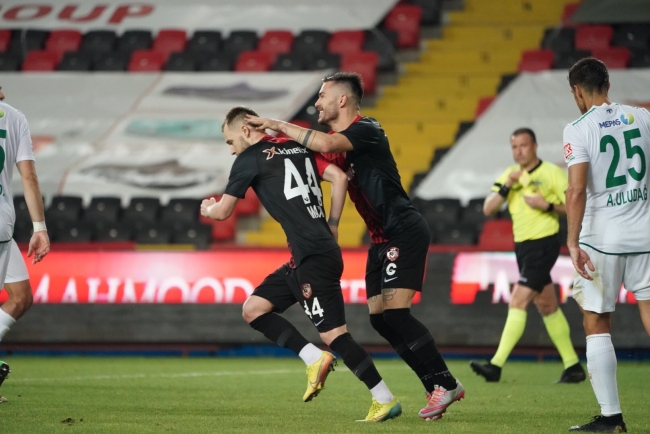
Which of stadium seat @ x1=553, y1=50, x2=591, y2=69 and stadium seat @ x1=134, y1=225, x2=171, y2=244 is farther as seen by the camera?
stadium seat @ x1=553, y1=50, x2=591, y2=69

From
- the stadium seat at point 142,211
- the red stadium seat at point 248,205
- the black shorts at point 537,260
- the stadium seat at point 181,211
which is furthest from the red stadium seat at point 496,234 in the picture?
the stadium seat at point 142,211

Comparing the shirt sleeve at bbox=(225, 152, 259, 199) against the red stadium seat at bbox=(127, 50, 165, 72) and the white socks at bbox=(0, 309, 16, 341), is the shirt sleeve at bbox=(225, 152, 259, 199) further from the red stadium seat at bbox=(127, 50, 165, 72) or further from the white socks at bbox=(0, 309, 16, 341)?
the red stadium seat at bbox=(127, 50, 165, 72)

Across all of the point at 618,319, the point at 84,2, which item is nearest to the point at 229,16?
the point at 84,2

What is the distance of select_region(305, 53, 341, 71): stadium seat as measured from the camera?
58.7ft

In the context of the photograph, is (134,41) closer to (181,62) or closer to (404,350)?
(181,62)

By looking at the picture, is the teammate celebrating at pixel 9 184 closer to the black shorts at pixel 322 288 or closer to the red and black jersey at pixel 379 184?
the black shorts at pixel 322 288

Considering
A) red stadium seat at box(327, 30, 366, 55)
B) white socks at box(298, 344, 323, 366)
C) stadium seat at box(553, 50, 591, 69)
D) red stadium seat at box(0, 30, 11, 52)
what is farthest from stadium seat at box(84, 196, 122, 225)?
white socks at box(298, 344, 323, 366)

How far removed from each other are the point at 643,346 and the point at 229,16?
12.0 meters

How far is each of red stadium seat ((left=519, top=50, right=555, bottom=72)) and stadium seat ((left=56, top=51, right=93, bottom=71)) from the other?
8172 millimetres

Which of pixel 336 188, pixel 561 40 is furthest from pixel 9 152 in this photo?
pixel 561 40

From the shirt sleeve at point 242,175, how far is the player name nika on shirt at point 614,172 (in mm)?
1861

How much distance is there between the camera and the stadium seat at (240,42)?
1930 centimetres

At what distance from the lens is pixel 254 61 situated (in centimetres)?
1866

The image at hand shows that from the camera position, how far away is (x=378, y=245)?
6492 millimetres
